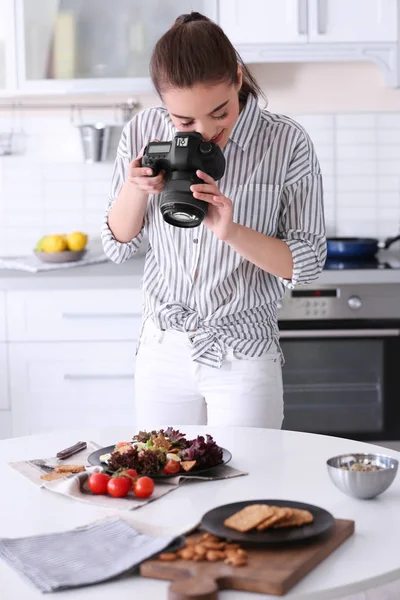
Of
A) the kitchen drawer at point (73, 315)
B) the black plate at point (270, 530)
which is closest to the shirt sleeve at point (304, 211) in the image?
the black plate at point (270, 530)

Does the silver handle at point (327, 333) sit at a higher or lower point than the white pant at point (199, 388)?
lower

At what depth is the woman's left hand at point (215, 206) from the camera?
66.7 inches

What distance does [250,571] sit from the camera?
1.13 metres

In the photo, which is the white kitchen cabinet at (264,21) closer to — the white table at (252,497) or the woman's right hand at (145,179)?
the woman's right hand at (145,179)

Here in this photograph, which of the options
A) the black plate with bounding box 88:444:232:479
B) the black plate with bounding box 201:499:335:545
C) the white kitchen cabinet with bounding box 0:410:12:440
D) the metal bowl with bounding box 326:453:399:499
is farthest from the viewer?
the white kitchen cabinet with bounding box 0:410:12:440

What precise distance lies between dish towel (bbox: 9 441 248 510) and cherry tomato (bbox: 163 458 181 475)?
0.5 inches

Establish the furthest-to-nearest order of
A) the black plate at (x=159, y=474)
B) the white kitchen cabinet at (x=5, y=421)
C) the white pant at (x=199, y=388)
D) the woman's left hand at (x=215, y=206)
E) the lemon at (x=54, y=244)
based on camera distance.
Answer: the lemon at (x=54, y=244), the white kitchen cabinet at (x=5, y=421), the white pant at (x=199, y=388), the woman's left hand at (x=215, y=206), the black plate at (x=159, y=474)

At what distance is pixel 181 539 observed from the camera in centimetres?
124

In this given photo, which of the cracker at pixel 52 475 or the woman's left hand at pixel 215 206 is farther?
the woman's left hand at pixel 215 206

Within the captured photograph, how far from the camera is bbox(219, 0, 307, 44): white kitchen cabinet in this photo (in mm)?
3461

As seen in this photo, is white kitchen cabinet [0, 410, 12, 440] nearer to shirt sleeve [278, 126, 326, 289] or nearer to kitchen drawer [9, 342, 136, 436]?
kitchen drawer [9, 342, 136, 436]

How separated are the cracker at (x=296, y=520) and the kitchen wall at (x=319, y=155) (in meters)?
2.69

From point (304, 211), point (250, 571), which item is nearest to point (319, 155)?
point (304, 211)

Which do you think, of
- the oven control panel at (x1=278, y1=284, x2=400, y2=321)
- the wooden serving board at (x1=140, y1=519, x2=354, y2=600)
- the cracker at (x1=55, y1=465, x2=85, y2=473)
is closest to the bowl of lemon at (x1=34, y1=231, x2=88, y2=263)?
the oven control panel at (x1=278, y1=284, x2=400, y2=321)
